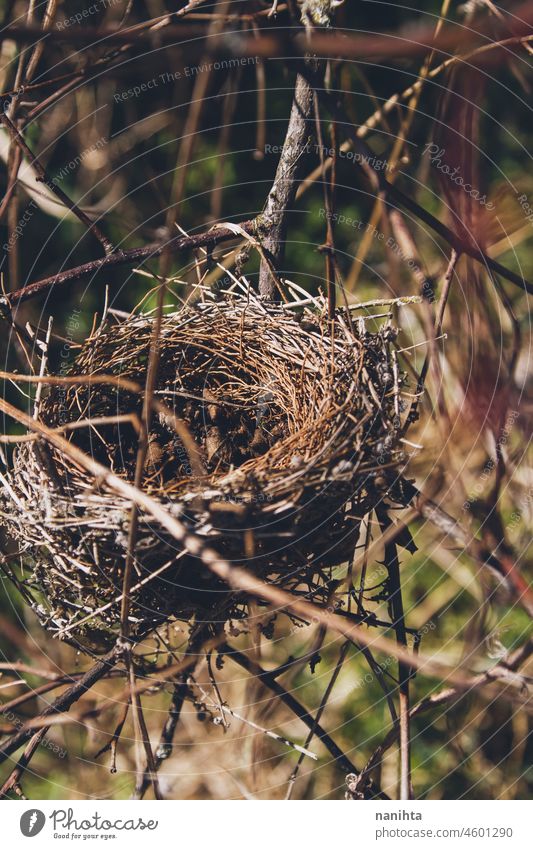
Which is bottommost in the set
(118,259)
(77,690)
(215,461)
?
(77,690)

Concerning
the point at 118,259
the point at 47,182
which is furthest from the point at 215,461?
the point at 47,182

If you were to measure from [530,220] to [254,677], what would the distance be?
4.21 feet

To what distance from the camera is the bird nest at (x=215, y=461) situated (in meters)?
0.91

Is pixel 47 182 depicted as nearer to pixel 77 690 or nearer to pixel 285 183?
pixel 285 183

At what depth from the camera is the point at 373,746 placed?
1856 mm

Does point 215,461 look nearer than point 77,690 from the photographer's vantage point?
No

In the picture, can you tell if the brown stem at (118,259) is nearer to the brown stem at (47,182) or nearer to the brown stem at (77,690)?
the brown stem at (47,182)

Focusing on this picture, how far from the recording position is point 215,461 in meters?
1.19

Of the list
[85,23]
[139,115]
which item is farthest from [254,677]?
[139,115]

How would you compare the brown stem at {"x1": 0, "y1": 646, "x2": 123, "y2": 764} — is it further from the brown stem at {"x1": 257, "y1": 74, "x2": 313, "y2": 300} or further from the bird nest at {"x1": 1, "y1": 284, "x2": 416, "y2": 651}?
the brown stem at {"x1": 257, "y1": 74, "x2": 313, "y2": 300}

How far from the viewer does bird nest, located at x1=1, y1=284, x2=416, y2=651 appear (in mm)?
907

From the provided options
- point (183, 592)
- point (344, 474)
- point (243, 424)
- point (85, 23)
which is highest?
point (85, 23)

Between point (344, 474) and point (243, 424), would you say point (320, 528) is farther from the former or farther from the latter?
point (243, 424)

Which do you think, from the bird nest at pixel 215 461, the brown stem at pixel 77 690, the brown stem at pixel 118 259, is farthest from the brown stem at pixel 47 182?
the brown stem at pixel 77 690
